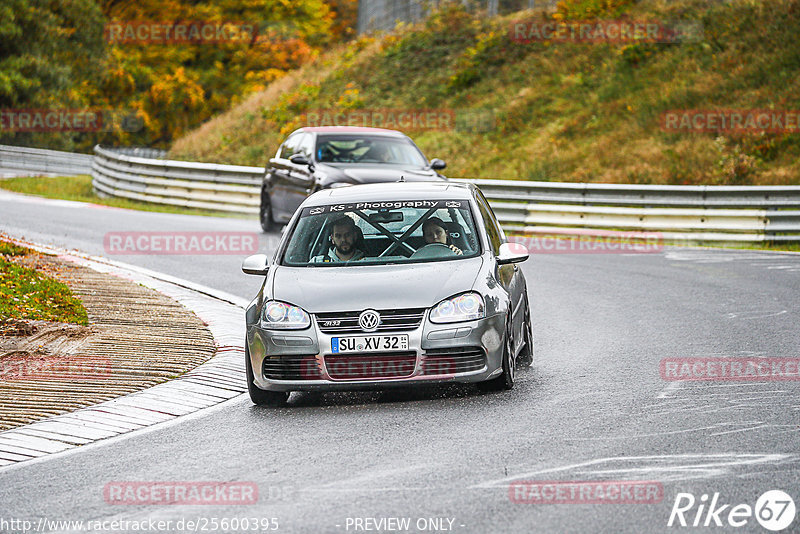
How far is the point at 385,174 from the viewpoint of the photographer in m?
18.2

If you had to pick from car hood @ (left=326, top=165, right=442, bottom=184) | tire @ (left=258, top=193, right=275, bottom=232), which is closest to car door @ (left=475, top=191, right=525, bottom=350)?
car hood @ (left=326, top=165, right=442, bottom=184)

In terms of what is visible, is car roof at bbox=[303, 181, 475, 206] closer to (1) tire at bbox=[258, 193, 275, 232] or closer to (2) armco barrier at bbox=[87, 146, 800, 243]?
(2) armco barrier at bbox=[87, 146, 800, 243]

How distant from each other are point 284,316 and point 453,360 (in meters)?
1.22

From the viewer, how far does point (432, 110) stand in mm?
36375

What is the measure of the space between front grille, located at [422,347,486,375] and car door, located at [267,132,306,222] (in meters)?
12.0

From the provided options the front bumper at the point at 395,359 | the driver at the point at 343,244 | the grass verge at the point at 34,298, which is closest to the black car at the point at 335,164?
the grass verge at the point at 34,298

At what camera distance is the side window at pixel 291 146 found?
20.8 m

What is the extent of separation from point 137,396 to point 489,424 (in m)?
2.73

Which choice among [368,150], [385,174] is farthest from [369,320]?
[368,150]

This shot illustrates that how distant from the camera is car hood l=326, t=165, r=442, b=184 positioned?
1800 cm

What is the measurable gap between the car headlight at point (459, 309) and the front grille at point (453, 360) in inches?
8.4

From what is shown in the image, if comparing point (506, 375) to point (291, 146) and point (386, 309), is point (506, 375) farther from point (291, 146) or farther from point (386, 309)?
point (291, 146)

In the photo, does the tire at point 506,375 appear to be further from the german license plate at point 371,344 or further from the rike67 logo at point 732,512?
the rike67 logo at point 732,512

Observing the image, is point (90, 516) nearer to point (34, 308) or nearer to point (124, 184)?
point (34, 308)
